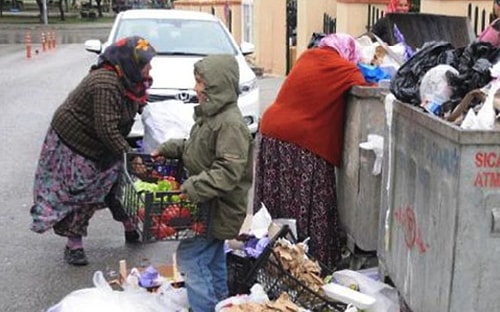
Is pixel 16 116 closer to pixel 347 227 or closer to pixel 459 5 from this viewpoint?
pixel 459 5

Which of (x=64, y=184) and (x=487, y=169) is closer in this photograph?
(x=487, y=169)

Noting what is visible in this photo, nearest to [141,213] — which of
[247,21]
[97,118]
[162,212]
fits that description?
[162,212]

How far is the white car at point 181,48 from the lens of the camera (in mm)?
8570

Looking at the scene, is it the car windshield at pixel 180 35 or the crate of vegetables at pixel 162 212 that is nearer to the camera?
the crate of vegetables at pixel 162 212

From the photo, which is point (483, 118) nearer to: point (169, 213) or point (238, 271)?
point (169, 213)

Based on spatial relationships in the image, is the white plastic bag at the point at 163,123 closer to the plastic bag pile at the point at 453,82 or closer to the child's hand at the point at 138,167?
the child's hand at the point at 138,167

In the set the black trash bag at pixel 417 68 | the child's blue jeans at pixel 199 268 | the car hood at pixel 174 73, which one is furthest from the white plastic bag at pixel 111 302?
the car hood at pixel 174 73

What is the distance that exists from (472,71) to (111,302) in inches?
86.9

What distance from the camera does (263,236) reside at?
460cm

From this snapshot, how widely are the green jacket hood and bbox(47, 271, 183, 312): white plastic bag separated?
115cm

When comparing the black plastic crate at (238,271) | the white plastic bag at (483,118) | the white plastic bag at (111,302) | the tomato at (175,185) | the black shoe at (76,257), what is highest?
the white plastic bag at (483,118)

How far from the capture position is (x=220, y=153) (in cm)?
374

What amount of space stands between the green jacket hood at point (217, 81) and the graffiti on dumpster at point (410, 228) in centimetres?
99

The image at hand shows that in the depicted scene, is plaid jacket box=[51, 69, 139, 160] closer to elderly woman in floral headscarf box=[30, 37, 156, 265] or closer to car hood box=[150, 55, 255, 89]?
elderly woman in floral headscarf box=[30, 37, 156, 265]
